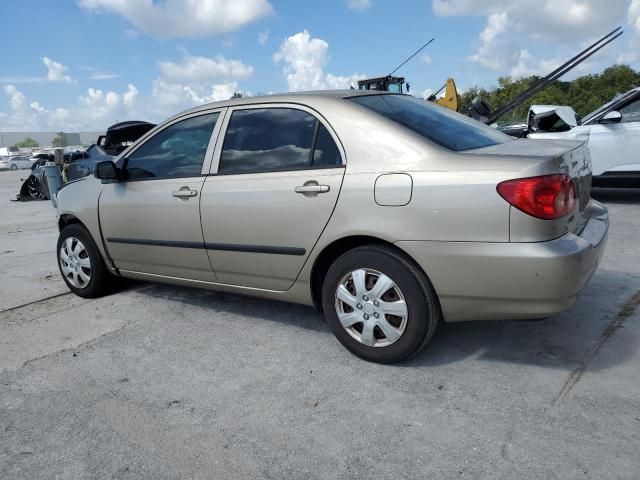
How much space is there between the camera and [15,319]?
168 inches

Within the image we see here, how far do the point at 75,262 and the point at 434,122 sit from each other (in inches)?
128

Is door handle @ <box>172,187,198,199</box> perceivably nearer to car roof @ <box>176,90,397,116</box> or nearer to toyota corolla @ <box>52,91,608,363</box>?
toyota corolla @ <box>52,91,608,363</box>

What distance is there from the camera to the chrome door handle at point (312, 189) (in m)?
3.06

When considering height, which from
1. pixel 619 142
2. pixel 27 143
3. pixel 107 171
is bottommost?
pixel 619 142

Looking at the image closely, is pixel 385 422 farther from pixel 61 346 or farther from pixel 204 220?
pixel 61 346

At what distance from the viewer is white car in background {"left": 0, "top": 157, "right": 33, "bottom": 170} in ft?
161

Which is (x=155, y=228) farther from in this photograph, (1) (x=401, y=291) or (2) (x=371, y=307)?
(1) (x=401, y=291)

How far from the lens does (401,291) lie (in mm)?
2871

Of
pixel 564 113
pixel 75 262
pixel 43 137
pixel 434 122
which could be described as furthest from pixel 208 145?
pixel 43 137

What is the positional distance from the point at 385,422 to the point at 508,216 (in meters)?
1.13

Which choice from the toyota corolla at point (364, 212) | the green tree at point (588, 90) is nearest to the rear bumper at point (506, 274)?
the toyota corolla at point (364, 212)

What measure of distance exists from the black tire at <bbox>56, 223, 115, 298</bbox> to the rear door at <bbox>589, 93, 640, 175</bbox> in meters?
6.68

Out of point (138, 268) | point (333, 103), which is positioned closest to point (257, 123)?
point (333, 103)

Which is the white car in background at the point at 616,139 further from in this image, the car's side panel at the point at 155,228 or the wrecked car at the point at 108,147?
the wrecked car at the point at 108,147
